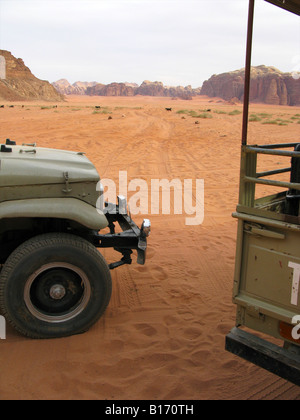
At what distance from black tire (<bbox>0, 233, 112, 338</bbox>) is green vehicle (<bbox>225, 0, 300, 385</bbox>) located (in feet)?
4.19

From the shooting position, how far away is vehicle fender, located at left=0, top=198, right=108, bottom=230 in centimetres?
293

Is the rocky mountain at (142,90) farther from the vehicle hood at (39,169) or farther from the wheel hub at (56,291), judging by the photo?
the wheel hub at (56,291)

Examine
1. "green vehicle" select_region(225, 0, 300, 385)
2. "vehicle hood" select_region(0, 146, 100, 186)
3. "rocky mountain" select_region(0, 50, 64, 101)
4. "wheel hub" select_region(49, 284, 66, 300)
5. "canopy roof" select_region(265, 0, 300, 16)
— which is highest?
"rocky mountain" select_region(0, 50, 64, 101)

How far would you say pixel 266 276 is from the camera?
240 cm

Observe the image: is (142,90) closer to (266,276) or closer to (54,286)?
(54,286)

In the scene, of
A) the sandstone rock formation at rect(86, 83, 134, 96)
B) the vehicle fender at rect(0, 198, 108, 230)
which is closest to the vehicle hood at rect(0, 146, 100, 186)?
the vehicle fender at rect(0, 198, 108, 230)

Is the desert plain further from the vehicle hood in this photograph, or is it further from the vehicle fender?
the vehicle hood

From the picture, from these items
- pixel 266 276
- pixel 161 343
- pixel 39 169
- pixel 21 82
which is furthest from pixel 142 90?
pixel 266 276

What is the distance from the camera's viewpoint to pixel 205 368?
2.98m

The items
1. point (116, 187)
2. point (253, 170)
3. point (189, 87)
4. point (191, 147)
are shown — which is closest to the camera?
point (253, 170)

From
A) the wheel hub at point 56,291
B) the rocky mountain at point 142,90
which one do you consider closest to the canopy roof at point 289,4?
the wheel hub at point 56,291
